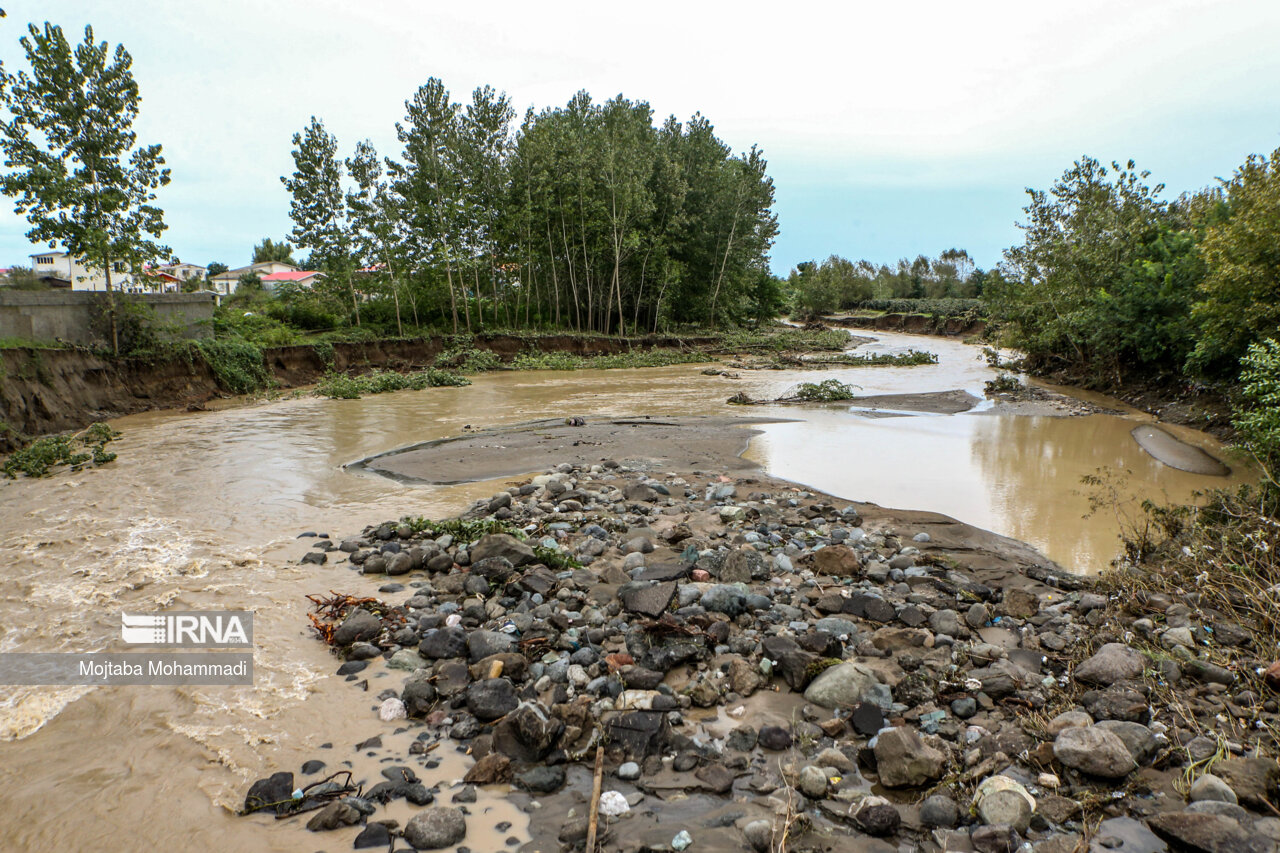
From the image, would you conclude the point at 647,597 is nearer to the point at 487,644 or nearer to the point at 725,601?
the point at 725,601

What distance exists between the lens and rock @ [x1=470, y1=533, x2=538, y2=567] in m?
6.05

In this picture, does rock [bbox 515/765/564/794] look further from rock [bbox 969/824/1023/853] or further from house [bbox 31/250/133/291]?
house [bbox 31/250/133/291]

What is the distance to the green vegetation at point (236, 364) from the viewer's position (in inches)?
827

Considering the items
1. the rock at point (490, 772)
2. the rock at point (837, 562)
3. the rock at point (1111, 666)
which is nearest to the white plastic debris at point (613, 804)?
the rock at point (490, 772)

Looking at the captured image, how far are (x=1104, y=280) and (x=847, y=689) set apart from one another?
22.0 meters

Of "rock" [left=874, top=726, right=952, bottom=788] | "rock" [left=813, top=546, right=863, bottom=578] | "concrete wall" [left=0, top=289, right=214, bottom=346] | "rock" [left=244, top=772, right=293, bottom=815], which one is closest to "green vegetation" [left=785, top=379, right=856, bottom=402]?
"rock" [left=813, top=546, right=863, bottom=578]

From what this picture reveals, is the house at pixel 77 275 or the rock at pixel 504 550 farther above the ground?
the house at pixel 77 275

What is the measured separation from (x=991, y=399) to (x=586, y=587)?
1805 centimetres

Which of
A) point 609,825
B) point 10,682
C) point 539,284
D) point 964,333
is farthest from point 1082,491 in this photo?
point 964,333

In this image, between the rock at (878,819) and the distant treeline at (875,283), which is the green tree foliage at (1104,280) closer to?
the rock at (878,819)

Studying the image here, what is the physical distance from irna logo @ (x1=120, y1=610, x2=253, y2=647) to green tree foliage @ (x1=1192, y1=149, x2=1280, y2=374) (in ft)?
49.3

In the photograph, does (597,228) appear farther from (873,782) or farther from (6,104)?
(873,782)

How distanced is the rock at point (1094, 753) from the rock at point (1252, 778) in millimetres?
350

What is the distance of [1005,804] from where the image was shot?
119 inches
